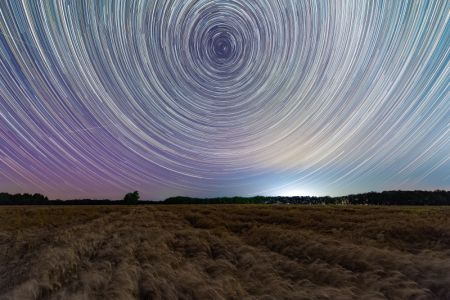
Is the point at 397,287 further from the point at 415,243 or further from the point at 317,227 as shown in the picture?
the point at 317,227

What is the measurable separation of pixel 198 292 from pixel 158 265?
2052mm

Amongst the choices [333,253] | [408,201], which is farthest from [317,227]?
[408,201]

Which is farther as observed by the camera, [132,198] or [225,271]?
[132,198]

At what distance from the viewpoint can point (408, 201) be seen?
73.8 meters

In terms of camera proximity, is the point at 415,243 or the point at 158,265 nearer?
the point at 158,265

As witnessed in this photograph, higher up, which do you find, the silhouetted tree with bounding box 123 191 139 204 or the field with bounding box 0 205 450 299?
the silhouetted tree with bounding box 123 191 139 204

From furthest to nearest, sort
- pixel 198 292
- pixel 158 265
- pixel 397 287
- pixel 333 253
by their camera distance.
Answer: pixel 333 253, pixel 158 265, pixel 397 287, pixel 198 292

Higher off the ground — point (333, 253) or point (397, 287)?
point (333, 253)

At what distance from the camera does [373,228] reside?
1576cm

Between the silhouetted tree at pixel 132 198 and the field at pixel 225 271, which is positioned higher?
the silhouetted tree at pixel 132 198

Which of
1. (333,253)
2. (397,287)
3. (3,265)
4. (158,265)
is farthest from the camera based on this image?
(3,265)

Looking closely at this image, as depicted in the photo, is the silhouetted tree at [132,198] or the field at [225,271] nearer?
the field at [225,271]

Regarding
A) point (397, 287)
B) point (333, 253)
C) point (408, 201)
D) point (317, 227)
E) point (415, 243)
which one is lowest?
point (397, 287)

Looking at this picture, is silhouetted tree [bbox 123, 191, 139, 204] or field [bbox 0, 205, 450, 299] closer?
field [bbox 0, 205, 450, 299]
